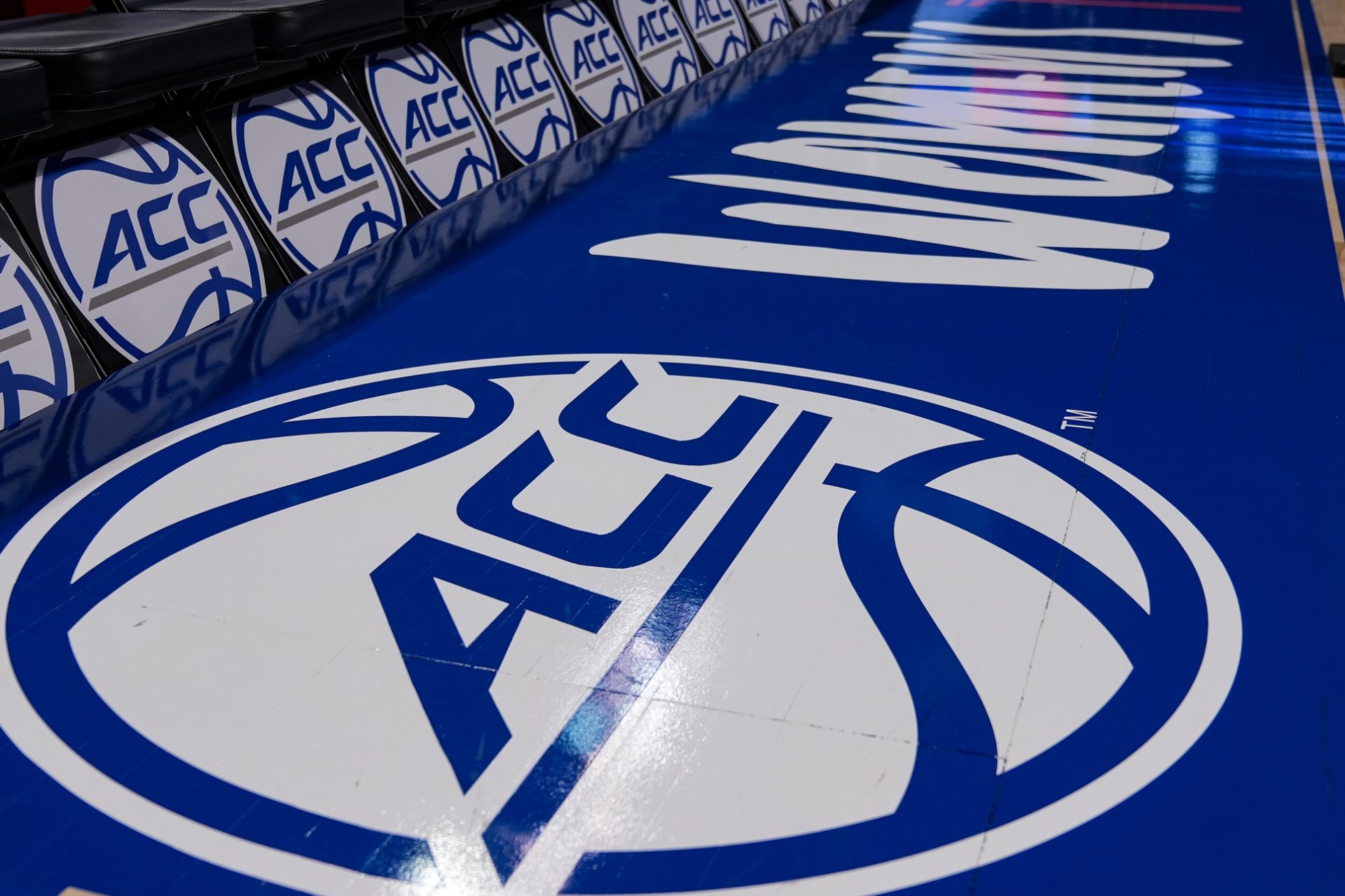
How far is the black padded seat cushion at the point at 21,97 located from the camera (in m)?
2.69

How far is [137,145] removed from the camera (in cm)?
321

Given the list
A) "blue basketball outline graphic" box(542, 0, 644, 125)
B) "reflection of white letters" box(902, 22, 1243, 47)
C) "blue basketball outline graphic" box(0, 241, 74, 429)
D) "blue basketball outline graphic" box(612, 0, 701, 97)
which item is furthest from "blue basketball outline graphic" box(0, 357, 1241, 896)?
"reflection of white letters" box(902, 22, 1243, 47)

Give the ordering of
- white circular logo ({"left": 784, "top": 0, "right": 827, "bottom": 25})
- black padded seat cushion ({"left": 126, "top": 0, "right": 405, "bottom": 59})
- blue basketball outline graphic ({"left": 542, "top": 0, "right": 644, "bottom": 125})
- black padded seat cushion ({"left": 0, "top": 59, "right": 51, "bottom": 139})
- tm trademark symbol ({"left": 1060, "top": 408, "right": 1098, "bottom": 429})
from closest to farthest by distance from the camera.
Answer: black padded seat cushion ({"left": 0, "top": 59, "right": 51, "bottom": 139}) < tm trademark symbol ({"left": 1060, "top": 408, "right": 1098, "bottom": 429}) < black padded seat cushion ({"left": 126, "top": 0, "right": 405, "bottom": 59}) < blue basketball outline graphic ({"left": 542, "top": 0, "right": 644, "bottom": 125}) < white circular logo ({"left": 784, "top": 0, "right": 827, "bottom": 25})

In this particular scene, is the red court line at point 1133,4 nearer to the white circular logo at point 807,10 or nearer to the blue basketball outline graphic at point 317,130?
the white circular logo at point 807,10

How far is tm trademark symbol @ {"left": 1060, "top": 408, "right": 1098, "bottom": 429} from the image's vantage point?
2813 mm

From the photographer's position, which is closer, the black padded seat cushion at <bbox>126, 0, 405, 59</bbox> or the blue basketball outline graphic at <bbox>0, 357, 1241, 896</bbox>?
the blue basketball outline graphic at <bbox>0, 357, 1241, 896</bbox>

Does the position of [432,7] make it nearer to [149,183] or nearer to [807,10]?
[149,183]

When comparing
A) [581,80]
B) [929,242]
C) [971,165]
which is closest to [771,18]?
[581,80]

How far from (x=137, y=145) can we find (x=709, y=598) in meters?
1.97

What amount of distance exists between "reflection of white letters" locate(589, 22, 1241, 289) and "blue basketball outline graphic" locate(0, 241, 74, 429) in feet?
5.06

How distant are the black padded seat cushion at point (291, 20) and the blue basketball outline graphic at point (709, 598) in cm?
110

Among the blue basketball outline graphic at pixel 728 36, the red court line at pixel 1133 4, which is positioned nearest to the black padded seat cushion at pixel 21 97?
the blue basketball outline graphic at pixel 728 36

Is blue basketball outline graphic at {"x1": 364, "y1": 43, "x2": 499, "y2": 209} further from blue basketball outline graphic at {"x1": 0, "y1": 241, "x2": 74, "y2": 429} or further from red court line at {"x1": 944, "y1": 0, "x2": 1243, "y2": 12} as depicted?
red court line at {"x1": 944, "y1": 0, "x2": 1243, "y2": 12}

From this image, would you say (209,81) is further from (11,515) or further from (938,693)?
(938,693)
